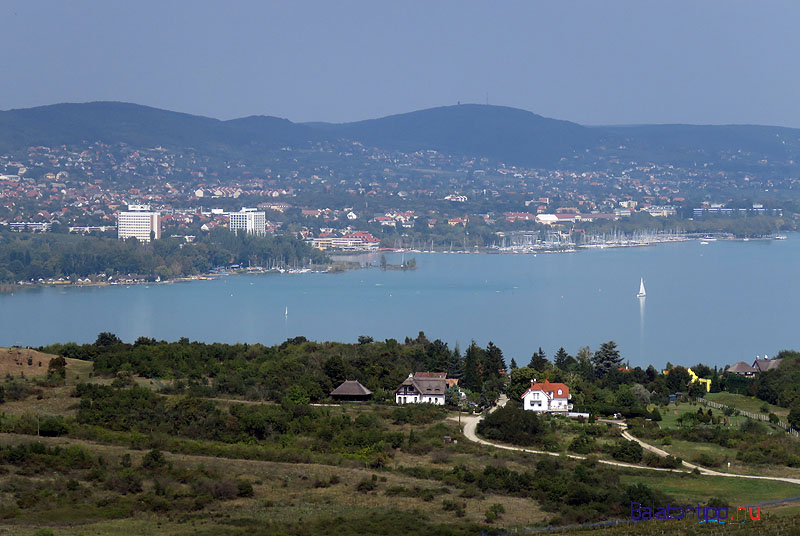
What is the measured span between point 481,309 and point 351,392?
17243 millimetres

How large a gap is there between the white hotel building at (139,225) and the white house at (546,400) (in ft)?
137

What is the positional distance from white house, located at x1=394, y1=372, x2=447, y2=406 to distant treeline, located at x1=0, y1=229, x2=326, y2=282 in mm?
30557

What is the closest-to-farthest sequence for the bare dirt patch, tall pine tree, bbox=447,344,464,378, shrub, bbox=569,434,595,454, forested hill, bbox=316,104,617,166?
shrub, bbox=569,434,595,454 → the bare dirt patch → tall pine tree, bbox=447,344,464,378 → forested hill, bbox=316,104,617,166

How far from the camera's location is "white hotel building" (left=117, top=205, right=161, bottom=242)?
55.6 meters

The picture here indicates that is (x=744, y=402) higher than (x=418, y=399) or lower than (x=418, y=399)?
lower

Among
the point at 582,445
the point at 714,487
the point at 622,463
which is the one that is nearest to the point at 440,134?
the point at 582,445

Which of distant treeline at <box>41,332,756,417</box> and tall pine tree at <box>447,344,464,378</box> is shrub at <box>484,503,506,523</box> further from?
tall pine tree at <box>447,344,464,378</box>

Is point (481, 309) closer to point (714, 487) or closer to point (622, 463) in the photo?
point (622, 463)

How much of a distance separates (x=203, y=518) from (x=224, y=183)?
283ft

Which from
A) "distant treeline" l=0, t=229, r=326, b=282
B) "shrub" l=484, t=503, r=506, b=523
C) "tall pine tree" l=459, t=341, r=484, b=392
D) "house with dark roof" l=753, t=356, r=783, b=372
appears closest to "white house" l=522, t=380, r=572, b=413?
"tall pine tree" l=459, t=341, r=484, b=392

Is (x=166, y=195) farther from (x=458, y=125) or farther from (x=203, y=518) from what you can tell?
(x=203, y=518)

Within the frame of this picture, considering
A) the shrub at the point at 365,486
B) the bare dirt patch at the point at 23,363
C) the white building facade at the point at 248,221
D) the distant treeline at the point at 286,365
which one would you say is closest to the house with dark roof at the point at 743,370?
the distant treeline at the point at 286,365

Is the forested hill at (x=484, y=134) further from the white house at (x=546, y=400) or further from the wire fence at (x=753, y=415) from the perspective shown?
the white house at (x=546, y=400)

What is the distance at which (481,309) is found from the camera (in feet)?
104
